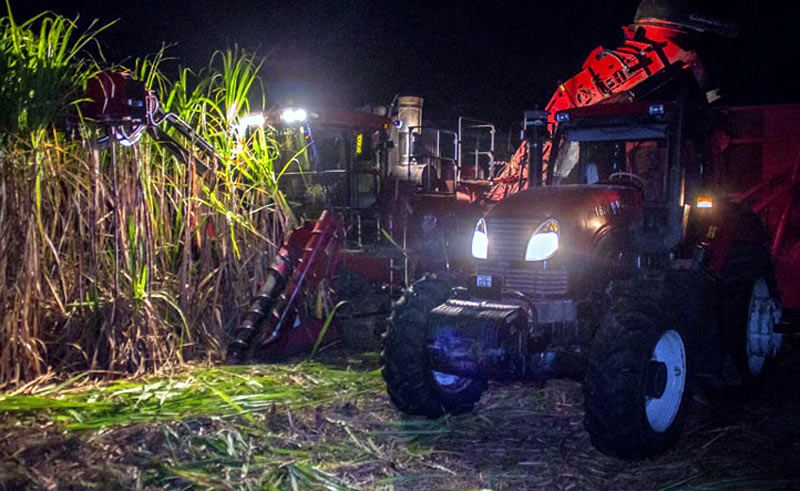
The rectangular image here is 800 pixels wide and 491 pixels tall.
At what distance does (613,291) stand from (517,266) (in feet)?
2.05

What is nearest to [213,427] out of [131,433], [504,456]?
[131,433]

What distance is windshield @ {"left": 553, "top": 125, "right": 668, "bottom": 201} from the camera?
5.52 meters

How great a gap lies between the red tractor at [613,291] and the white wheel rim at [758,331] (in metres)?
0.01

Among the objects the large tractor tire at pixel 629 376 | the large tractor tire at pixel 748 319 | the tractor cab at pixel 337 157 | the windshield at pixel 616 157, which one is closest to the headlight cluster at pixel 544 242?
the large tractor tire at pixel 629 376

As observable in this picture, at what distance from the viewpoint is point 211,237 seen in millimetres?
6359

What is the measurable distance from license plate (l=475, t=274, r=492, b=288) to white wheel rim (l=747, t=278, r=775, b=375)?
92.7 inches

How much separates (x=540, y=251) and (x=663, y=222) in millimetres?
1112

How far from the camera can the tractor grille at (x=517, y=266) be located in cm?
479

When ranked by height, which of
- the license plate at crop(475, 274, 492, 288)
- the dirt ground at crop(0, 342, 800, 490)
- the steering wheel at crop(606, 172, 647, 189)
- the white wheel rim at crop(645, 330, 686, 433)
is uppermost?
the steering wheel at crop(606, 172, 647, 189)

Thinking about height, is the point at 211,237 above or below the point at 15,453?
above

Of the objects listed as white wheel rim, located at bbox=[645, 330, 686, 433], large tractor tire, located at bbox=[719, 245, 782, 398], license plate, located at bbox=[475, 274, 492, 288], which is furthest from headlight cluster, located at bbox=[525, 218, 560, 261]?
large tractor tire, located at bbox=[719, 245, 782, 398]

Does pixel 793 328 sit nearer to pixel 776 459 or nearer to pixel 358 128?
pixel 776 459

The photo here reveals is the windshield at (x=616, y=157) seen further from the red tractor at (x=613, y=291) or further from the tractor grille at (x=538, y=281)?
the tractor grille at (x=538, y=281)

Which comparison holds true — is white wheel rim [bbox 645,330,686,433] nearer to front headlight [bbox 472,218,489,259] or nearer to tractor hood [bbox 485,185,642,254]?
tractor hood [bbox 485,185,642,254]
